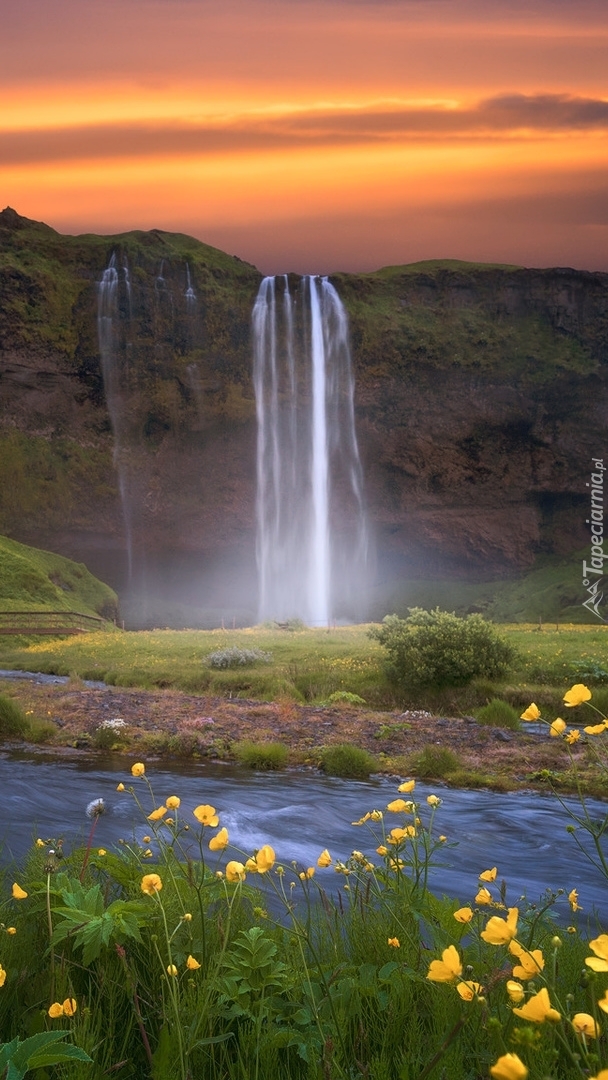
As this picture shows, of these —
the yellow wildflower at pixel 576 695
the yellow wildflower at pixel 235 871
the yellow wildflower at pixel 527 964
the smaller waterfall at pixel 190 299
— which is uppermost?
the smaller waterfall at pixel 190 299

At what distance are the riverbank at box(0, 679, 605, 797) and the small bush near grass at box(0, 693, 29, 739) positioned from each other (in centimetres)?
58

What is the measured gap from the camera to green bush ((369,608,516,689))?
26.1 metres

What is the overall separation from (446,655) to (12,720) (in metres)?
12.1

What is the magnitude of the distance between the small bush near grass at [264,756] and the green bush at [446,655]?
358 inches

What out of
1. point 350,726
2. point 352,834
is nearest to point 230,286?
point 350,726

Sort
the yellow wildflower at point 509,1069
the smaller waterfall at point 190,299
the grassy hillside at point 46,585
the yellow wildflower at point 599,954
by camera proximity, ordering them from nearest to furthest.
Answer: the yellow wildflower at point 509,1069 → the yellow wildflower at point 599,954 → the grassy hillside at point 46,585 → the smaller waterfall at point 190,299

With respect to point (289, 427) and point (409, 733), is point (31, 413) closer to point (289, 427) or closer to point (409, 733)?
point (289, 427)

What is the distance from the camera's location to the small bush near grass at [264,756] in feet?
57.0

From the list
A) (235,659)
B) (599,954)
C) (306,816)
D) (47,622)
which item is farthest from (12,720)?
(47,622)

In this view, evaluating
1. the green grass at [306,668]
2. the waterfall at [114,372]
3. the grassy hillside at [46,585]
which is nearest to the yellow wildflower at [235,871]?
the green grass at [306,668]

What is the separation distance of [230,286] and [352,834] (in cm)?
9013

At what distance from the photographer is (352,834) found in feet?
38.8

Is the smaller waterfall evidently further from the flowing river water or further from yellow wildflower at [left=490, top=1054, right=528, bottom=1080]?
yellow wildflower at [left=490, top=1054, right=528, bottom=1080]

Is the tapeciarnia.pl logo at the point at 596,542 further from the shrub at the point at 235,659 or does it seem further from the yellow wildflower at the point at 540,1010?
the yellow wildflower at the point at 540,1010
